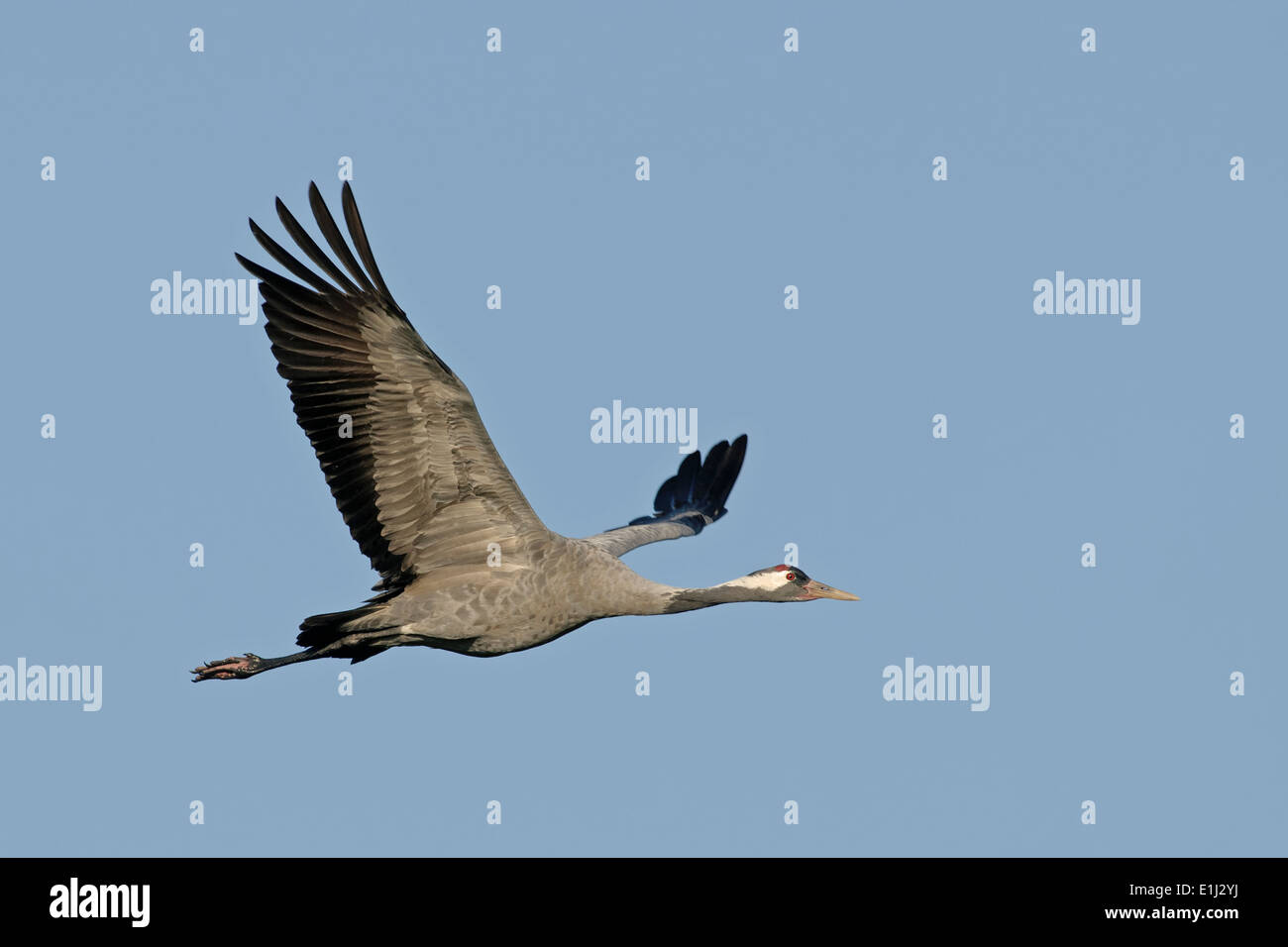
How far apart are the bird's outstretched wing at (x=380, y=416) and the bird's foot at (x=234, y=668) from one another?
1.51m

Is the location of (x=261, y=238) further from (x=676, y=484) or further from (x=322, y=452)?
(x=676, y=484)

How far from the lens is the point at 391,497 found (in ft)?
53.4

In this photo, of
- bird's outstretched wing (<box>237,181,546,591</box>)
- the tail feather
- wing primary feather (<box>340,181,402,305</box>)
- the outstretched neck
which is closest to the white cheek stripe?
the outstretched neck

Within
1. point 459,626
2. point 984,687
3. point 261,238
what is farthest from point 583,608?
point 984,687

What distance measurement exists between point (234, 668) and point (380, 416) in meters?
2.84

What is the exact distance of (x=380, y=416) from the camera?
624 inches

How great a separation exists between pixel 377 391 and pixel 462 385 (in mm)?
704

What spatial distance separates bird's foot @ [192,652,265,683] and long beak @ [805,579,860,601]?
462cm

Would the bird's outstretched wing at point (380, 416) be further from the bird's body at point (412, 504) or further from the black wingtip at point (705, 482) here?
the black wingtip at point (705, 482)

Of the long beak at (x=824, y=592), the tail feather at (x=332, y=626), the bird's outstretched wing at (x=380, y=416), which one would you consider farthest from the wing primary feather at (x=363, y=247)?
the long beak at (x=824, y=592)

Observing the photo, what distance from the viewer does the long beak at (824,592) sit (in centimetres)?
1712

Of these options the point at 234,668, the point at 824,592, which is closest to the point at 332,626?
the point at 234,668

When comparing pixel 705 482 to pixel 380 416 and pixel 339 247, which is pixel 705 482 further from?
pixel 339 247

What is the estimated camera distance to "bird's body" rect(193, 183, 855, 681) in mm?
15633
